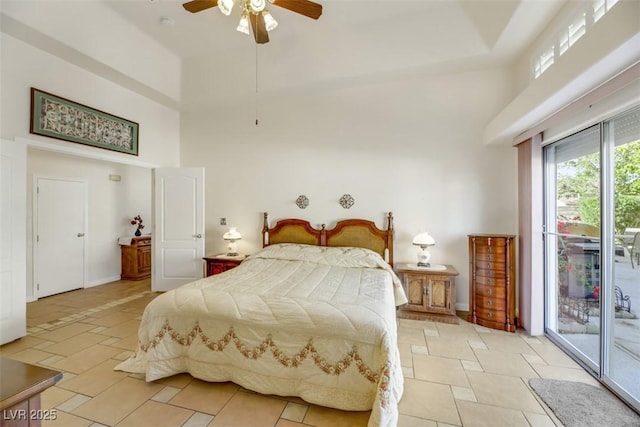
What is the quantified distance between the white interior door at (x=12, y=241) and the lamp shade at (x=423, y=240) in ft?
14.4

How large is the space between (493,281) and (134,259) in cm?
619

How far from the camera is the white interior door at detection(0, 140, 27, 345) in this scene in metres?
2.73

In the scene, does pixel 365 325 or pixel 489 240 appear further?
pixel 489 240

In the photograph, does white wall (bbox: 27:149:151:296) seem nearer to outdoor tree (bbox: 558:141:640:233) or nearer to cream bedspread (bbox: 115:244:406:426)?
cream bedspread (bbox: 115:244:406:426)

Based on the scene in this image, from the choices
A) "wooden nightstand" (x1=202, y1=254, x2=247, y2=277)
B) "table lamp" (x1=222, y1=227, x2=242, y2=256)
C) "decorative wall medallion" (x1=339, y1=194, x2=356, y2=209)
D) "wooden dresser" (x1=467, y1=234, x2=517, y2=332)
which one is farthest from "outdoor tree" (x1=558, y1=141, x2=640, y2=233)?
"table lamp" (x1=222, y1=227, x2=242, y2=256)

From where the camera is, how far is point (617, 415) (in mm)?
1806

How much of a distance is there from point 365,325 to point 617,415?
1773 millimetres

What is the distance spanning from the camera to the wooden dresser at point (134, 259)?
5.48 m

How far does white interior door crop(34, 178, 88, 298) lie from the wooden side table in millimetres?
5039

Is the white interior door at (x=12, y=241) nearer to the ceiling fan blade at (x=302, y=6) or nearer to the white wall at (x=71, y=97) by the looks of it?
the white wall at (x=71, y=97)

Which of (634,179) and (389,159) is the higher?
(389,159)

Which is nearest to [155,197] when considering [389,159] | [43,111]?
[43,111]

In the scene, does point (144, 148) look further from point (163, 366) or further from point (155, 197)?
point (163, 366)

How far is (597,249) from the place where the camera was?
231cm
